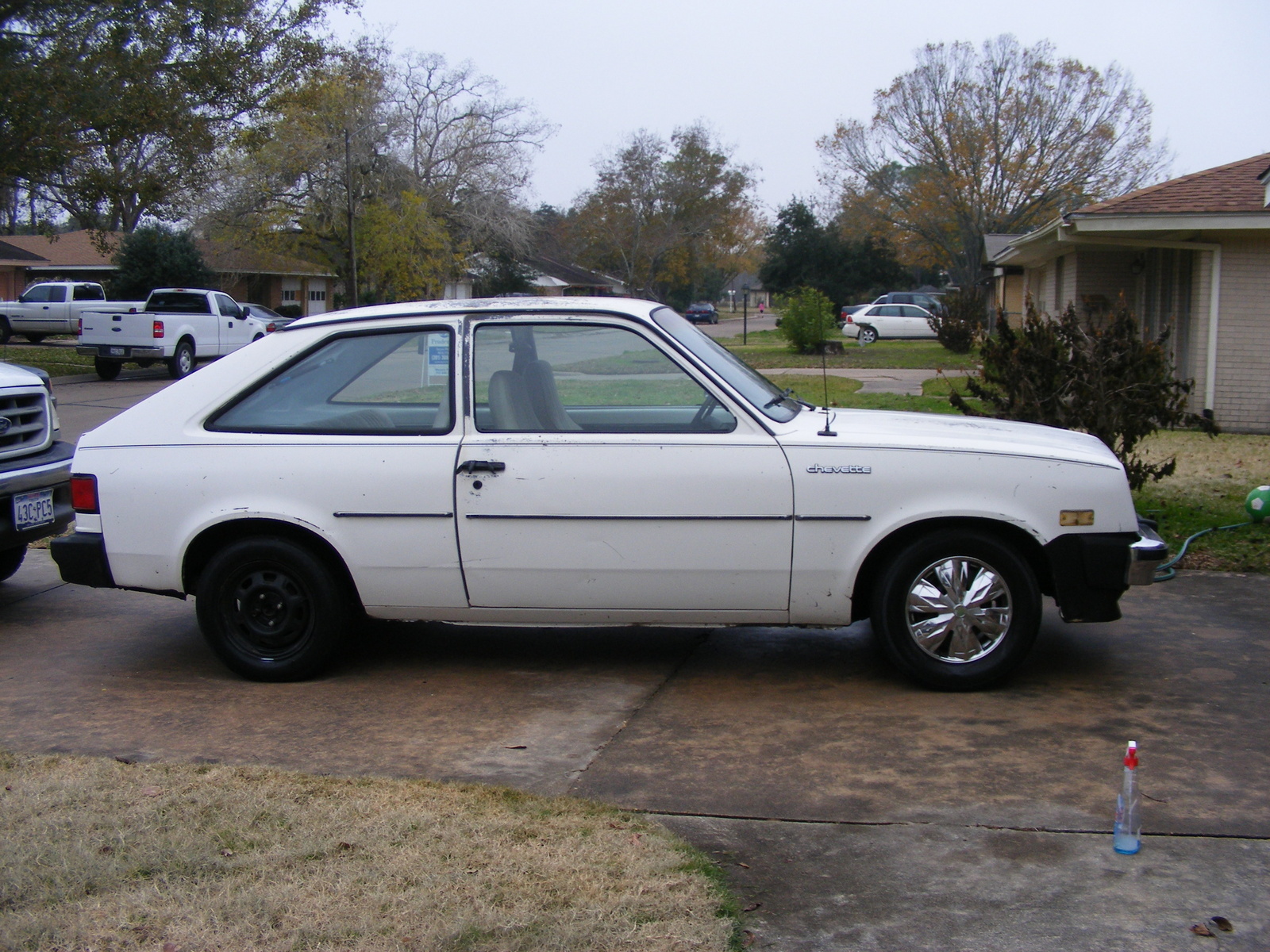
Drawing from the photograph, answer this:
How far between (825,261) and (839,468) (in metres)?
60.3

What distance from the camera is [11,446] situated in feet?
21.7

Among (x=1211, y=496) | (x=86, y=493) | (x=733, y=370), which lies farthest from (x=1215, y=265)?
(x=86, y=493)

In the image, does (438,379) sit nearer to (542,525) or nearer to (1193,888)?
(542,525)

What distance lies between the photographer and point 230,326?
26.7m

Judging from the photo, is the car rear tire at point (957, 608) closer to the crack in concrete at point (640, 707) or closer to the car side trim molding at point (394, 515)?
the crack in concrete at point (640, 707)

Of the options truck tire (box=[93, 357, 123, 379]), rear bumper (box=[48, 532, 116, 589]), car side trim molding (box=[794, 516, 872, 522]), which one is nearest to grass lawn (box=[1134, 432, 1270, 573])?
car side trim molding (box=[794, 516, 872, 522])

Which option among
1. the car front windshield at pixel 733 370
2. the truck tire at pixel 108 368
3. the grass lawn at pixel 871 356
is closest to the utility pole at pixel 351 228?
the truck tire at pixel 108 368

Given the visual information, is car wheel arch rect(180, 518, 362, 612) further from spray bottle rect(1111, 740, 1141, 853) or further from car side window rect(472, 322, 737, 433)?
spray bottle rect(1111, 740, 1141, 853)

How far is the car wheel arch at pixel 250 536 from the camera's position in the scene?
5180mm

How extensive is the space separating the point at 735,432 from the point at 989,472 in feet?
3.42

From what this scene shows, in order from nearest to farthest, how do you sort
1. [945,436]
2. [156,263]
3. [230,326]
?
[945,436] < [230,326] < [156,263]

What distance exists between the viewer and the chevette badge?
486 centimetres

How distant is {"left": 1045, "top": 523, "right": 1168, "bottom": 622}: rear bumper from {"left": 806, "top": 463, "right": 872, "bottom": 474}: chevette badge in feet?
2.68

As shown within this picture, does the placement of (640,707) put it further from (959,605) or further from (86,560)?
(86,560)
